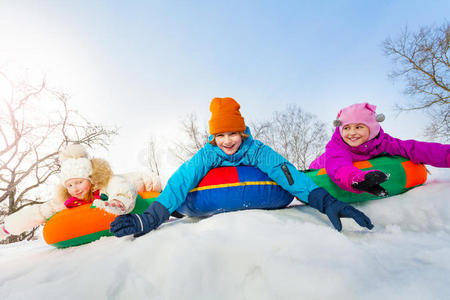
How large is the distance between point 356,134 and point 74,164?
9.51ft

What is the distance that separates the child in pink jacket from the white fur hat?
2425 mm

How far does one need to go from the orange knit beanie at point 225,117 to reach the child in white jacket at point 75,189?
3.33 feet

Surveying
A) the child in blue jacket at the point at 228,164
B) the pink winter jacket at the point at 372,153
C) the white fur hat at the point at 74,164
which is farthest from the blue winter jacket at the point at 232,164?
the white fur hat at the point at 74,164

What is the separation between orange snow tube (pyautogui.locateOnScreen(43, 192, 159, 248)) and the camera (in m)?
1.73

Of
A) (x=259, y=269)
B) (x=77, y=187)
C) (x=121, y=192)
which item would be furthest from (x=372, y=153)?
(x=77, y=187)

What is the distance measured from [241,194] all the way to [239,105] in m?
0.95

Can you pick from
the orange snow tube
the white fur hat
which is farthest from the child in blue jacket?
the white fur hat

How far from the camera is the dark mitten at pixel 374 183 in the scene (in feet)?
4.72

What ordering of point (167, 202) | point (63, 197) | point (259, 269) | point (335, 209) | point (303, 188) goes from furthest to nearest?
point (63, 197)
point (303, 188)
point (167, 202)
point (335, 209)
point (259, 269)

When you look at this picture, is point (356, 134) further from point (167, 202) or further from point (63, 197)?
point (63, 197)

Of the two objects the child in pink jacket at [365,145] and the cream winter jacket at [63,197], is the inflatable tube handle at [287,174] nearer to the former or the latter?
the child in pink jacket at [365,145]

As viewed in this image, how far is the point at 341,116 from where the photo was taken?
230 centimetres

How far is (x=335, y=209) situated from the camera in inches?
55.1

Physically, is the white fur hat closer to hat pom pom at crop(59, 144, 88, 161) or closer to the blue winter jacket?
→ hat pom pom at crop(59, 144, 88, 161)
